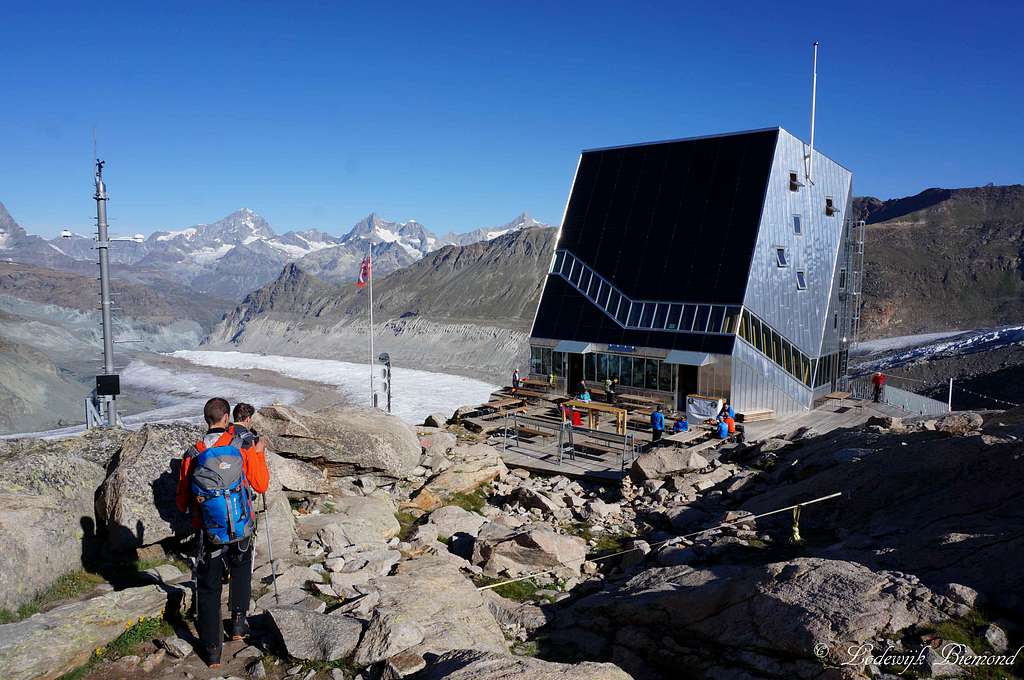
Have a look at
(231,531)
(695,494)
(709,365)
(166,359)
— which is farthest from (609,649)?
(166,359)

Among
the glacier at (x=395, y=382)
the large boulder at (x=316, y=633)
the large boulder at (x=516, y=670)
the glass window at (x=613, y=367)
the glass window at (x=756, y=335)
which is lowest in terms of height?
the glacier at (x=395, y=382)

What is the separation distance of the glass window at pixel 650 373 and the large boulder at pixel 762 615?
19.6 m

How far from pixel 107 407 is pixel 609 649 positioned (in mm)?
16230

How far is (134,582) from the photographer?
27.1 feet

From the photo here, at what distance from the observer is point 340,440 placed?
13.7 m

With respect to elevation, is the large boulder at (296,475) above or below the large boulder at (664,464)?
above

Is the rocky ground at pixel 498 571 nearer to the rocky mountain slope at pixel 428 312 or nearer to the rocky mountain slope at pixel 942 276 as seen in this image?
the rocky mountain slope at pixel 428 312

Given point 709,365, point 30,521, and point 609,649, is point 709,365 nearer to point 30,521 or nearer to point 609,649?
point 609,649

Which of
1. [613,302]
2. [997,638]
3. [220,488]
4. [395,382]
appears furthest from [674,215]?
[395,382]

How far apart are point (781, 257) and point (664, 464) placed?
14.9m

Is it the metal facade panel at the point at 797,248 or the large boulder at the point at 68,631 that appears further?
the metal facade panel at the point at 797,248

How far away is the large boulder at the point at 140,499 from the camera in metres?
8.82

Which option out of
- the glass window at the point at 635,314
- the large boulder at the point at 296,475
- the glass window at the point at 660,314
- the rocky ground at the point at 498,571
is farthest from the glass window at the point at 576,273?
the large boulder at the point at 296,475

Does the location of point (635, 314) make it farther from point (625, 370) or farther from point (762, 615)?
point (762, 615)
